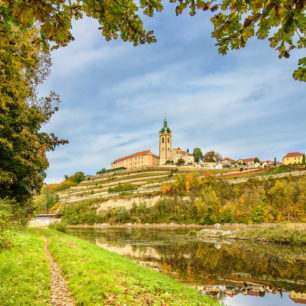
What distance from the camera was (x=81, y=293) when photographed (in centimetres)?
657

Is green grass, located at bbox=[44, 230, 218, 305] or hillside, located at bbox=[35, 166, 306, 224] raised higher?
hillside, located at bbox=[35, 166, 306, 224]

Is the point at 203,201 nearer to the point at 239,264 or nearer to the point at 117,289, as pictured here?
the point at 239,264

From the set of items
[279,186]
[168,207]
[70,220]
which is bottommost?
[70,220]

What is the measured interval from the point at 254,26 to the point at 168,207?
2172 inches

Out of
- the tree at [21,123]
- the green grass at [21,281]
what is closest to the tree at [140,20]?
the green grass at [21,281]

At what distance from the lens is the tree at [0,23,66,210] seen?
1172 cm

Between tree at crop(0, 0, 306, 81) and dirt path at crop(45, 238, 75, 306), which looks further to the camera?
dirt path at crop(45, 238, 75, 306)

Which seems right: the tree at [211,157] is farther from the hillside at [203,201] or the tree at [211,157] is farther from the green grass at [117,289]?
the green grass at [117,289]

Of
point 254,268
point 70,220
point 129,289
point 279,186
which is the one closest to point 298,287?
point 254,268

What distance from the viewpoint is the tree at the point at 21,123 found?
11719mm

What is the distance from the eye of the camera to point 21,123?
14.0m

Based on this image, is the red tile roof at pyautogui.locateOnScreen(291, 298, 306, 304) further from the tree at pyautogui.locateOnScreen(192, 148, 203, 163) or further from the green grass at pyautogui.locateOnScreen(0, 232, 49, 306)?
the tree at pyautogui.locateOnScreen(192, 148, 203, 163)

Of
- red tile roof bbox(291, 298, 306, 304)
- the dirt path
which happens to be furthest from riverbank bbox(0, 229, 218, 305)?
red tile roof bbox(291, 298, 306, 304)

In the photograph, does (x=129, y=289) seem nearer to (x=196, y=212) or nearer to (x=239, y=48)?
(x=239, y=48)
